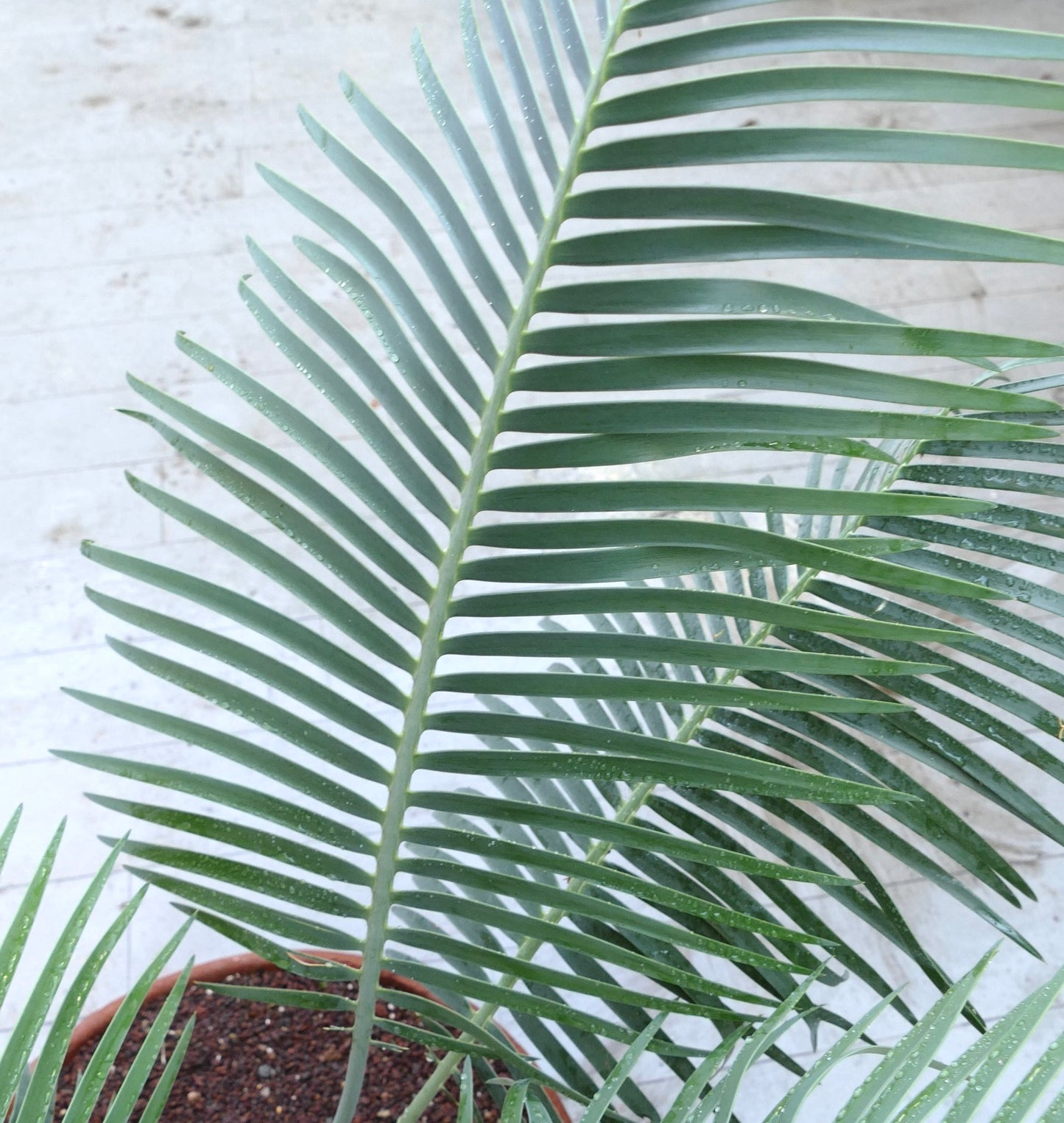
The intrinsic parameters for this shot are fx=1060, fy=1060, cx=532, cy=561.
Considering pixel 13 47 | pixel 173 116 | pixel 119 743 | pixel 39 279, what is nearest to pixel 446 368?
pixel 119 743

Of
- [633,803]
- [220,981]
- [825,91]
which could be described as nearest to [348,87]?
[825,91]

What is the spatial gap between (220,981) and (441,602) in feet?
1.57

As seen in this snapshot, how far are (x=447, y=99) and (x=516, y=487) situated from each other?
0.65 ft

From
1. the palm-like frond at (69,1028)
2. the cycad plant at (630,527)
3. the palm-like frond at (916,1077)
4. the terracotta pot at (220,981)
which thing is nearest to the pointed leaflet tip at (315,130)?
the cycad plant at (630,527)

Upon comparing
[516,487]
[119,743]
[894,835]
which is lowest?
[894,835]

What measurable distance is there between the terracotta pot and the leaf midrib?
0.66ft

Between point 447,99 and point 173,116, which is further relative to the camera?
point 173,116

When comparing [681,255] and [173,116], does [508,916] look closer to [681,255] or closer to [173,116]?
[681,255]

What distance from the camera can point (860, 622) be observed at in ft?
1.55

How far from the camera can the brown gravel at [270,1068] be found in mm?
814

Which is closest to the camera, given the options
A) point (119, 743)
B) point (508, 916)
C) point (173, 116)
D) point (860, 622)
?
point (860, 622)

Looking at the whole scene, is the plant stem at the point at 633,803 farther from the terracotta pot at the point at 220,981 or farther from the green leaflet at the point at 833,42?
the green leaflet at the point at 833,42

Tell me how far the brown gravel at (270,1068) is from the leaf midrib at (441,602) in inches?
7.5

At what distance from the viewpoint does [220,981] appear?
2.80 feet
